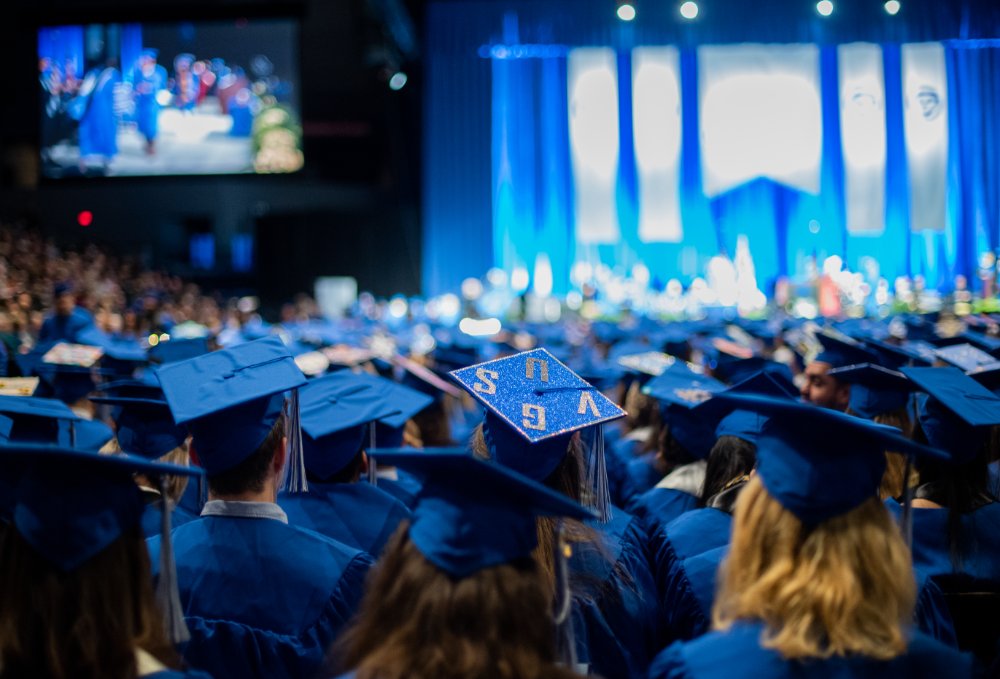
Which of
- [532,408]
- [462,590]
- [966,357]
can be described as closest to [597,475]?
[532,408]

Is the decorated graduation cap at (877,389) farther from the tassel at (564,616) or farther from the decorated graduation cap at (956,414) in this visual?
the tassel at (564,616)

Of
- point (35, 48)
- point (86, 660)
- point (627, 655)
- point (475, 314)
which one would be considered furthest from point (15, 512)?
point (35, 48)

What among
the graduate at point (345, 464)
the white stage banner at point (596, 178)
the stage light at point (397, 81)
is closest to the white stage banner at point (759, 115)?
the white stage banner at point (596, 178)

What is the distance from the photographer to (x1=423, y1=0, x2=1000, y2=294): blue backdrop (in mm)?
19406

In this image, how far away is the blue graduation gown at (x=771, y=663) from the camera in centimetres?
138

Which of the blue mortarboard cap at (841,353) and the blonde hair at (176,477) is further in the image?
the blue mortarboard cap at (841,353)

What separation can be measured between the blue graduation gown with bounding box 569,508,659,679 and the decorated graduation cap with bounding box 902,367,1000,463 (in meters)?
0.96

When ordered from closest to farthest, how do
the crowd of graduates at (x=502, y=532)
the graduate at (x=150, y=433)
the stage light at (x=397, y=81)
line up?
the crowd of graduates at (x=502, y=532), the graduate at (x=150, y=433), the stage light at (x=397, y=81)

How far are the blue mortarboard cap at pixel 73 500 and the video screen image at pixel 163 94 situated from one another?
17602mm

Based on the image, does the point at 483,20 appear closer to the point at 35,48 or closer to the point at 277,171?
the point at 277,171

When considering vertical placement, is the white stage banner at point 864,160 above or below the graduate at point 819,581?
above

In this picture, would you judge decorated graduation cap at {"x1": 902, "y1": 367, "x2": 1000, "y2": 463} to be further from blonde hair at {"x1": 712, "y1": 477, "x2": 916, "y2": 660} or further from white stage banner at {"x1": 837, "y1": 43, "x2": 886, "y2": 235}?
white stage banner at {"x1": 837, "y1": 43, "x2": 886, "y2": 235}

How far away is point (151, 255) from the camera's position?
19.1m

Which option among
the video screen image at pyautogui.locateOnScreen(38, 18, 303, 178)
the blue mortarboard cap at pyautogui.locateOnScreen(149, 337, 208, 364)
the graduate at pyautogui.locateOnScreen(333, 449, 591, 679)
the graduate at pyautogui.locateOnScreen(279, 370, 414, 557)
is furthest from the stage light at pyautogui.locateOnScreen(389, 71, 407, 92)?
the graduate at pyautogui.locateOnScreen(333, 449, 591, 679)
